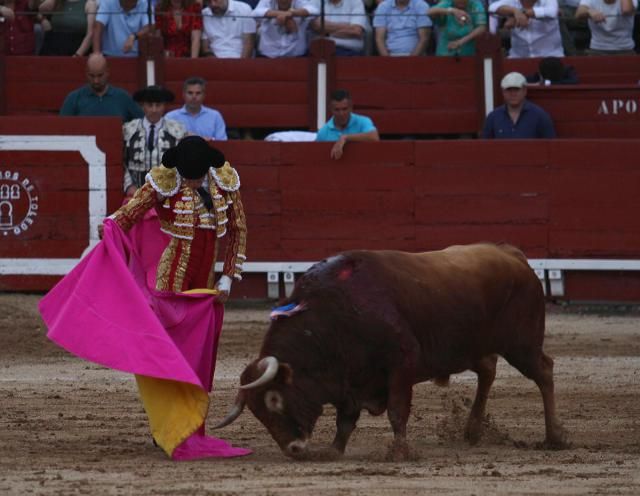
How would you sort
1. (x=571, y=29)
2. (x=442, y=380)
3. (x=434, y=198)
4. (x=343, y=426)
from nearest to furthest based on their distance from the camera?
(x=343, y=426)
(x=442, y=380)
(x=434, y=198)
(x=571, y=29)

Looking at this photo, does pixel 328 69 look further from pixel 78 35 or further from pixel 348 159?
pixel 78 35

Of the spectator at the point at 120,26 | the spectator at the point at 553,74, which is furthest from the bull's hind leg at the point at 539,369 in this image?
the spectator at the point at 120,26

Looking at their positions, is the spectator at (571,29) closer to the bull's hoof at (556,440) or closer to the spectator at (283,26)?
the spectator at (283,26)

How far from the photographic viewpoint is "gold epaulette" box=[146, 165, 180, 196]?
20.9 feet

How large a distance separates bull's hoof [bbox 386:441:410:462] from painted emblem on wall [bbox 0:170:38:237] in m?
5.63

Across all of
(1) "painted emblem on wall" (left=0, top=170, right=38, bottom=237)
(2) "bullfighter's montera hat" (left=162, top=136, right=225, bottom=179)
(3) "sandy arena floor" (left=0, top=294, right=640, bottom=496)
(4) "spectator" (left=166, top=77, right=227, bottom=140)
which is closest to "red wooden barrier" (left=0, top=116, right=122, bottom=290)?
(1) "painted emblem on wall" (left=0, top=170, right=38, bottom=237)

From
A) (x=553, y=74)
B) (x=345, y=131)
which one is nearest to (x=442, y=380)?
(x=345, y=131)

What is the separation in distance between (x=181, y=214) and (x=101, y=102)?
468cm

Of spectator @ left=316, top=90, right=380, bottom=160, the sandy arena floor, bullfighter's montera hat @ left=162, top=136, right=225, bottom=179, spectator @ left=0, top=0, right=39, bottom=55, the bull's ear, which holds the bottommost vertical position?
the sandy arena floor

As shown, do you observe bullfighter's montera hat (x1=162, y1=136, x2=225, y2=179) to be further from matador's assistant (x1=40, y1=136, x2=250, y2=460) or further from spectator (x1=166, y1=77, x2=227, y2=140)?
spectator (x1=166, y1=77, x2=227, y2=140)

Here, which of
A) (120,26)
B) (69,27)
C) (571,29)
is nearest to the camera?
(120,26)

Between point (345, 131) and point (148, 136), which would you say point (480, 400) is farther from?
point (345, 131)

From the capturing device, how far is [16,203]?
11.0 m

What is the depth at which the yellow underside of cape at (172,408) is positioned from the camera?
6.17 meters
